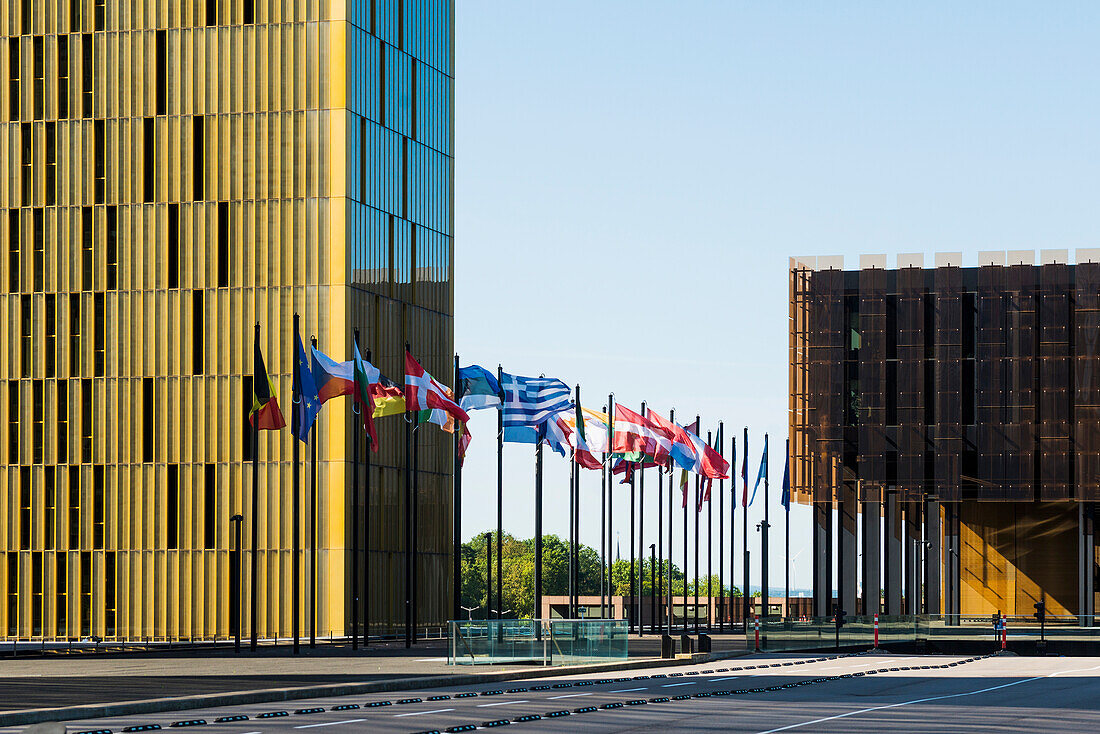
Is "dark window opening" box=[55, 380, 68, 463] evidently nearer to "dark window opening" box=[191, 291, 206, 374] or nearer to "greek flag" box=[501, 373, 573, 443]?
"dark window opening" box=[191, 291, 206, 374]

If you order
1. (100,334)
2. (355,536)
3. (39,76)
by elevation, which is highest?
(39,76)

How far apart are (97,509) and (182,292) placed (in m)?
10.4

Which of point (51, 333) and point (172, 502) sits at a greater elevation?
point (51, 333)

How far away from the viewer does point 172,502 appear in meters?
78.1

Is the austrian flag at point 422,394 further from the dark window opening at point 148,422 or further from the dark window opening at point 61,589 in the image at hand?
the dark window opening at point 61,589

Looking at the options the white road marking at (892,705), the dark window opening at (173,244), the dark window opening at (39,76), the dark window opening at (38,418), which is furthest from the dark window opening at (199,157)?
the white road marking at (892,705)

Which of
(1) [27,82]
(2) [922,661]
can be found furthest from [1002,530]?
(1) [27,82]

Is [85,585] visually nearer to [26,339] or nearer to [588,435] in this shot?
[26,339]

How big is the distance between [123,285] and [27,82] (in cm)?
1075

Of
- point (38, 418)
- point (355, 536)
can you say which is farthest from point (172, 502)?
point (355, 536)

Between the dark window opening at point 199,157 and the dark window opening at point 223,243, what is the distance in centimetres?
123

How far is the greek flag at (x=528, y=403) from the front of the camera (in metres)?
60.0

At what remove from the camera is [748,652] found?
56188 millimetres

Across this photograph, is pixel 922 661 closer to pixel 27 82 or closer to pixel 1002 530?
pixel 27 82
